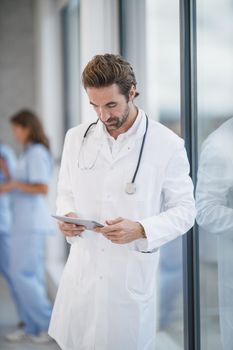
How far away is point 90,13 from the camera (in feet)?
8.85

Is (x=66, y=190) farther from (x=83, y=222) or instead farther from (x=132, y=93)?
(x=132, y=93)

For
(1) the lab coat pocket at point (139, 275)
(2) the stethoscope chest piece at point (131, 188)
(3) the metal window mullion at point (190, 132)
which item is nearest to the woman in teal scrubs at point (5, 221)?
(3) the metal window mullion at point (190, 132)

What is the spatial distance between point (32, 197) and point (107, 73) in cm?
170

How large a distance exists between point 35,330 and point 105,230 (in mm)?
1814

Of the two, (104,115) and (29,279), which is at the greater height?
(104,115)

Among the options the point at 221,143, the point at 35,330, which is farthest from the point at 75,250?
the point at 35,330

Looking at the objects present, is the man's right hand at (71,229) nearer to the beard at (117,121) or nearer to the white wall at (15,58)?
the beard at (117,121)

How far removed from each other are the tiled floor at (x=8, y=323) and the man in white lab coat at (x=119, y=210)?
4.29 ft

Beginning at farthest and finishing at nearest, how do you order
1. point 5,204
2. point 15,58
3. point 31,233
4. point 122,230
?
point 15,58, point 5,204, point 31,233, point 122,230

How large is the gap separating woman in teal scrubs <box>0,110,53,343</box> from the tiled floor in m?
0.06

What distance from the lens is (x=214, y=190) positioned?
180 cm

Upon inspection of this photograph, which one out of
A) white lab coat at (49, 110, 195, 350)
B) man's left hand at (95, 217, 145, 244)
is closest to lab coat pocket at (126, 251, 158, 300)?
white lab coat at (49, 110, 195, 350)

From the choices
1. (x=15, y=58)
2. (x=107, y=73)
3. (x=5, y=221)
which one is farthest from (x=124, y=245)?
(x=15, y=58)

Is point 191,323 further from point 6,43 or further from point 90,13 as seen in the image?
point 6,43
